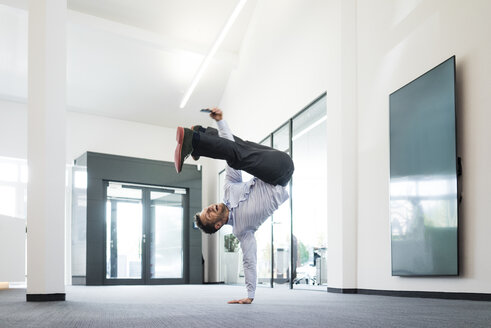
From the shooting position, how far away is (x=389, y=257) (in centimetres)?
512

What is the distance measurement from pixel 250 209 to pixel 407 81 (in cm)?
250

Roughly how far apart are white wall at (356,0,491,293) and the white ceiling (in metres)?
4.60

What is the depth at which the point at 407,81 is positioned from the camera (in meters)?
4.95

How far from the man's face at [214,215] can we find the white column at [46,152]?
1.67 meters

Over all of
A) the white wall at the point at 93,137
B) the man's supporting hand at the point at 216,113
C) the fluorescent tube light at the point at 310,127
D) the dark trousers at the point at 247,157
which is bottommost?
the dark trousers at the point at 247,157

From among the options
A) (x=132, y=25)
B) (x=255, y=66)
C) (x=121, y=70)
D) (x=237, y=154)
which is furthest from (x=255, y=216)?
(x=121, y=70)

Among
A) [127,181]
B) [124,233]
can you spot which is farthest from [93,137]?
[124,233]

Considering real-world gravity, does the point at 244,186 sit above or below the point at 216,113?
below

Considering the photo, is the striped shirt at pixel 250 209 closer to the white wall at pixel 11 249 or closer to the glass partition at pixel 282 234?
the glass partition at pixel 282 234

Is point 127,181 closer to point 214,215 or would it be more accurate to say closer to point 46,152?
point 46,152

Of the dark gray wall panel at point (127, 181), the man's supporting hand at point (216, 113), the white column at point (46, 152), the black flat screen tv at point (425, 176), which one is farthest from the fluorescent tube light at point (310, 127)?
the dark gray wall panel at point (127, 181)

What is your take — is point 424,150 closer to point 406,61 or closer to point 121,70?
point 406,61

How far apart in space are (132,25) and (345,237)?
21.1 ft

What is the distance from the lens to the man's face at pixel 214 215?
11.3 ft
